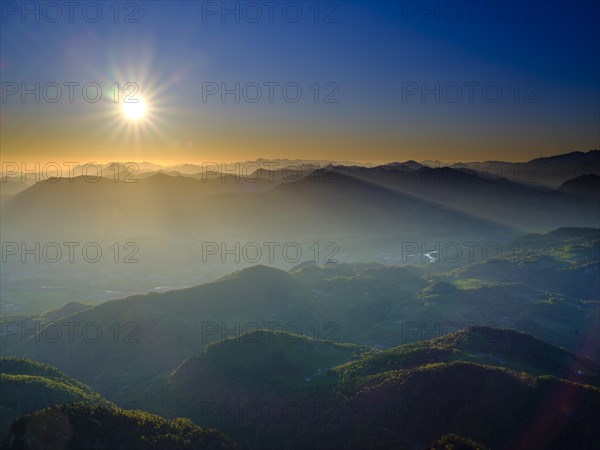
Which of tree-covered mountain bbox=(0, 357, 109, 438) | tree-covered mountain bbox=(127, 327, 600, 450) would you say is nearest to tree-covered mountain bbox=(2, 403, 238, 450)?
tree-covered mountain bbox=(127, 327, 600, 450)

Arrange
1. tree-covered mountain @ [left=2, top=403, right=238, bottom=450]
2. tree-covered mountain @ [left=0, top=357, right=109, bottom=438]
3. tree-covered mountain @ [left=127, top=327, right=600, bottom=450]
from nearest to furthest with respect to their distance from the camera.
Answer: tree-covered mountain @ [left=2, top=403, right=238, bottom=450]
tree-covered mountain @ [left=127, top=327, right=600, bottom=450]
tree-covered mountain @ [left=0, top=357, right=109, bottom=438]

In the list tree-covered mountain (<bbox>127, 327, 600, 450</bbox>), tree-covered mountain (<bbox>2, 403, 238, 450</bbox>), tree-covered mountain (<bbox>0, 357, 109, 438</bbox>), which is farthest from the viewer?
tree-covered mountain (<bbox>0, 357, 109, 438</bbox>)

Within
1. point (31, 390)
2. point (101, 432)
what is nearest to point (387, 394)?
point (101, 432)

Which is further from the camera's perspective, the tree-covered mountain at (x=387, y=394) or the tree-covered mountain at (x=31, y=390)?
the tree-covered mountain at (x=31, y=390)

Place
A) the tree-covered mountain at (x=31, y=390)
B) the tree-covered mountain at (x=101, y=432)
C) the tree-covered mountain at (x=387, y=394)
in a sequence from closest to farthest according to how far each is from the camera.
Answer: the tree-covered mountain at (x=101, y=432), the tree-covered mountain at (x=387, y=394), the tree-covered mountain at (x=31, y=390)

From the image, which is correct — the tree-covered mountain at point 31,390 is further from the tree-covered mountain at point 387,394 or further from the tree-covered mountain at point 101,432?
the tree-covered mountain at point 101,432

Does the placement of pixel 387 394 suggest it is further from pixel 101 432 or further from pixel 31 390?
pixel 31 390

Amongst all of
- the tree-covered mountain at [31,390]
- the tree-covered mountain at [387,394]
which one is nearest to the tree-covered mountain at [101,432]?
the tree-covered mountain at [387,394]

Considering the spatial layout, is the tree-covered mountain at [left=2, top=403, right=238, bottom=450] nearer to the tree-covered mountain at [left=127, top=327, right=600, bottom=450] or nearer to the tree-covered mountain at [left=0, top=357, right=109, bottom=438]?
the tree-covered mountain at [left=127, top=327, right=600, bottom=450]

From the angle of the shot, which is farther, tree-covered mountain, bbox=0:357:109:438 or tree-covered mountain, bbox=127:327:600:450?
tree-covered mountain, bbox=0:357:109:438

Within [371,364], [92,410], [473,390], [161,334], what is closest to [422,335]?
[371,364]

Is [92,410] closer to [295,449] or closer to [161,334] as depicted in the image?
[295,449]
